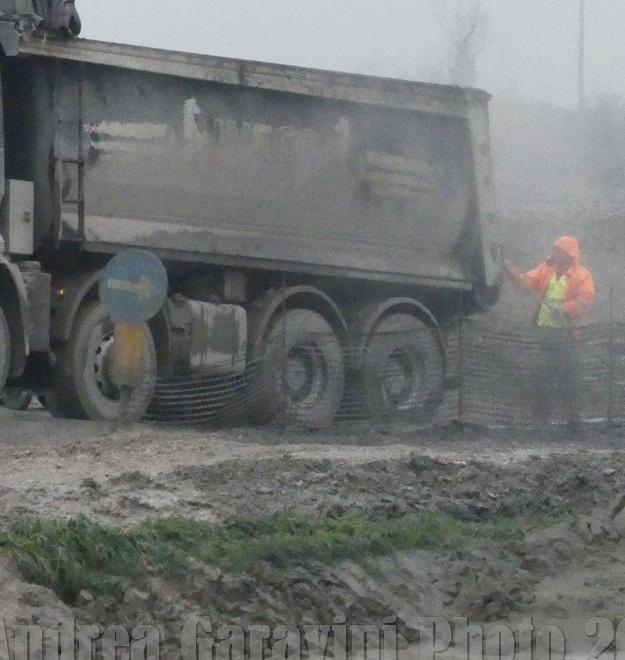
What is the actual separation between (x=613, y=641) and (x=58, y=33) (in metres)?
8.20

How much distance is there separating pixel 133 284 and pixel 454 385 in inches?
190

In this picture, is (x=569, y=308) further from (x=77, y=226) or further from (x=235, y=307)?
(x=77, y=226)

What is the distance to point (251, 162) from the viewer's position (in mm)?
16406

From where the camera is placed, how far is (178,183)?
1573cm

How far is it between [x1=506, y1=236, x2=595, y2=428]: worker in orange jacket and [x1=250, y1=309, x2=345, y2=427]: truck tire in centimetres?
174

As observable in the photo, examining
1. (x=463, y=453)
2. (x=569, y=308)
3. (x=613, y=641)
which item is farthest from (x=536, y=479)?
(x=569, y=308)

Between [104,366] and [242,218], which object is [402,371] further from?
[104,366]

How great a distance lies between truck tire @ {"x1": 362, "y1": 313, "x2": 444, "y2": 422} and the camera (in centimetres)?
1733

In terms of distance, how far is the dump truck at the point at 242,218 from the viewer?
1476 cm

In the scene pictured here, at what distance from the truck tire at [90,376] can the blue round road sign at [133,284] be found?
1598 millimetres

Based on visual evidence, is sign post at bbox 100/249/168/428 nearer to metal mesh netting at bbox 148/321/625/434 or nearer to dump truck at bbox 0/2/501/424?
dump truck at bbox 0/2/501/424

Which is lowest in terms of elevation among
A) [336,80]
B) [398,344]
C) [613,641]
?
[613,641]

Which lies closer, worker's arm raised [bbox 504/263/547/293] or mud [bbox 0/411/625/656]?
mud [bbox 0/411/625/656]

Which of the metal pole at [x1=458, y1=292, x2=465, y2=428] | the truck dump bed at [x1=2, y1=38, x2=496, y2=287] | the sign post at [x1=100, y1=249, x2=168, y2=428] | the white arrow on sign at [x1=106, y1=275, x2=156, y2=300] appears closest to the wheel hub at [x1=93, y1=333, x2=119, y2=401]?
the truck dump bed at [x1=2, y1=38, x2=496, y2=287]
